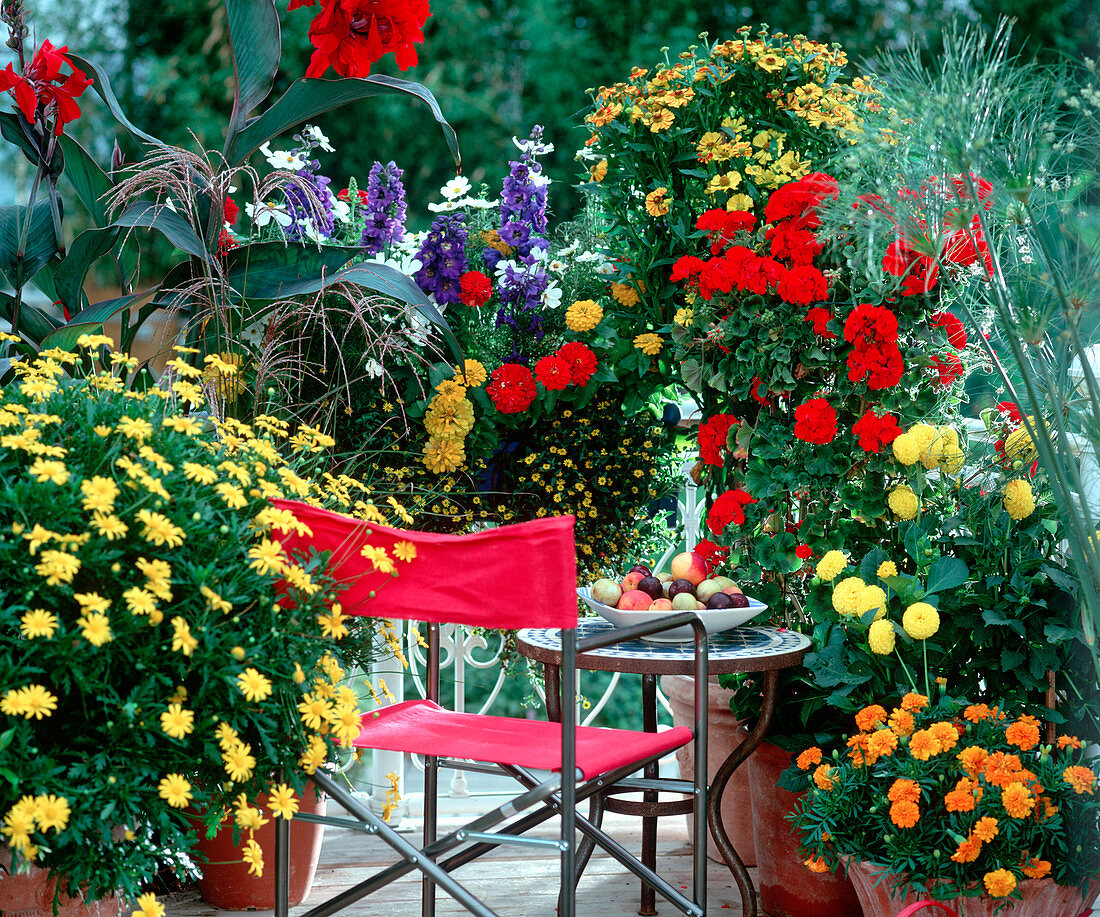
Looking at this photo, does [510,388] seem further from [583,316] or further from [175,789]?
[175,789]

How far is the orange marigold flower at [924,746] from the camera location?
179 cm

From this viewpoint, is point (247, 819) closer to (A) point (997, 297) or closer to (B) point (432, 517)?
(A) point (997, 297)

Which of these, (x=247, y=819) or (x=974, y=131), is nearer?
(x=247, y=819)

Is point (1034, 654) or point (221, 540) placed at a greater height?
point (221, 540)

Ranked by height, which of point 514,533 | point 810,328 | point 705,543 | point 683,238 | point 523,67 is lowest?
point 705,543

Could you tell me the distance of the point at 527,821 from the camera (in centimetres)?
175

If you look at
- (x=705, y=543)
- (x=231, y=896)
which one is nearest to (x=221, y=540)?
(x=231, y=896)

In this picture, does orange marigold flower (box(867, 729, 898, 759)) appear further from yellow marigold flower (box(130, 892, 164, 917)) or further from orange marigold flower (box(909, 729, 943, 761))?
yellow marigold flower (box(130, 892, 164, 917))

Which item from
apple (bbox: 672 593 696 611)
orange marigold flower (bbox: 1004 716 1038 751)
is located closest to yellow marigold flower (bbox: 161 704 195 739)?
apple (bbox: 672 593 696 611)

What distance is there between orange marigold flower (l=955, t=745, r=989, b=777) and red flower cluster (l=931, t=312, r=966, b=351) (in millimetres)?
888

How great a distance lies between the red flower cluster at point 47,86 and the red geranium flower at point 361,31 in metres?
0.43

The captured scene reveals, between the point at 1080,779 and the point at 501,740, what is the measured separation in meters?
0.92

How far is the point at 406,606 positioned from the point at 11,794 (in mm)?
492

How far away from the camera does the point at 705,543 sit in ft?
8.47
